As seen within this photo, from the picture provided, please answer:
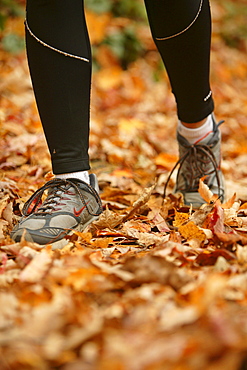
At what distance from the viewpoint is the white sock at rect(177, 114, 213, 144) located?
72.5 inches

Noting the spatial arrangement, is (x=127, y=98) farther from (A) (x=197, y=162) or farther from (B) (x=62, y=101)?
(B) (x=62, y=101)

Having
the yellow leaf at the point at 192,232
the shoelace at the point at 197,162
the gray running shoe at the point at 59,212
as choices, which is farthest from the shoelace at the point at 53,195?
the shoelace at the point at 197,162

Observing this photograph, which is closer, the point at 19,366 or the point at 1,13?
the point at 19,366

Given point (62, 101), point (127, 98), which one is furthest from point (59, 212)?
point (127, 98)

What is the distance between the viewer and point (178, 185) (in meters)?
1.96

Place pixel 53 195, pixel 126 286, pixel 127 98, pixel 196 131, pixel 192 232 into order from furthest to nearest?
pixel 127 98, pixel 196 131, pixel 53 195, pixel 192 232, pixel 126 286

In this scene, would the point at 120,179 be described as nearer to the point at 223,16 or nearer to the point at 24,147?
the point at 24,147

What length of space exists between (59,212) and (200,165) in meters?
0.75

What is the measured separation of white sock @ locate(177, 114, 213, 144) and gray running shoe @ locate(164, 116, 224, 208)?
0.01m

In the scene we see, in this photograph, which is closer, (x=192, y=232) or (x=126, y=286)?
(x=126, y=286)

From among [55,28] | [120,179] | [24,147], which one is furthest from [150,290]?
[24,147]

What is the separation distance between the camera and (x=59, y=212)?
4.57 ft

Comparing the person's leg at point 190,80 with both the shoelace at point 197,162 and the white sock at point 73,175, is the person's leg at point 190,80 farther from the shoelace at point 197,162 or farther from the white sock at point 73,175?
the white sock at point 73,175

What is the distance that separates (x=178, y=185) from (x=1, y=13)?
3.12 meters
